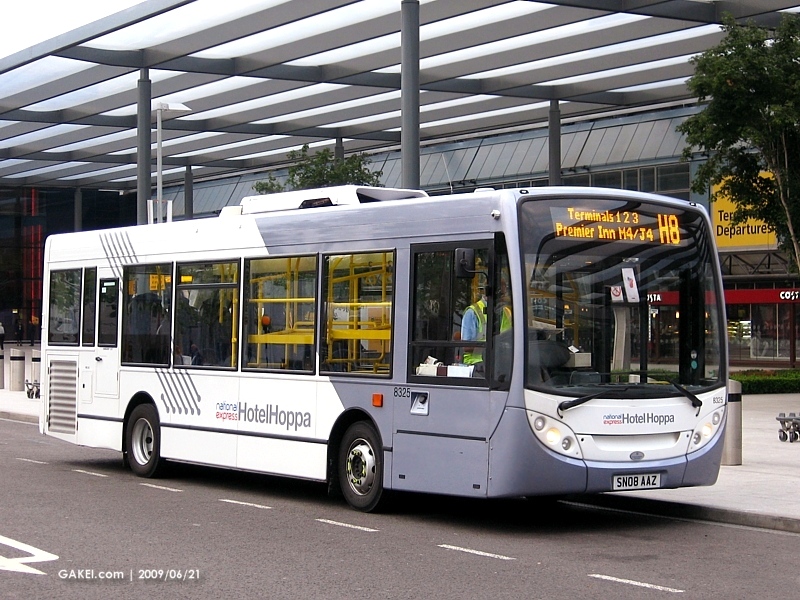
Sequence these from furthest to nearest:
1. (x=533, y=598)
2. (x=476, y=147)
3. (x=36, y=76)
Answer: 1. (x=476, y=147)
2. (x=36, y=76)
3. (x=533, y=598)

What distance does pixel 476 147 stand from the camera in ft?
151

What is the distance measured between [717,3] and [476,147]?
838 inches

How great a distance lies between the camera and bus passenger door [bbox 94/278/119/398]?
15.6 m

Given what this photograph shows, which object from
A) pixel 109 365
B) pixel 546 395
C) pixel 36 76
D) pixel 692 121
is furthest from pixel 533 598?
pixel 36 76

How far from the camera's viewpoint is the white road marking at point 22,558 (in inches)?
344

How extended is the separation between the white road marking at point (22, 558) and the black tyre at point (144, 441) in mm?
4755

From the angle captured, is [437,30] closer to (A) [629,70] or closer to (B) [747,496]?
(A) [629,70]

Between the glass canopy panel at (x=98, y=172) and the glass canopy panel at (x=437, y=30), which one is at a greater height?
the glass canopy panel at (x=98, y=172)

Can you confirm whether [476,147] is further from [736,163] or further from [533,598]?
[533,598]

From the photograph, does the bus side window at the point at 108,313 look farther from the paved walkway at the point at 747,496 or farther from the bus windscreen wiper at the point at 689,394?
the bus windscreen wiper at the point at 689,394

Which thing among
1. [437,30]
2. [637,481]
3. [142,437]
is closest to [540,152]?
[437,30]

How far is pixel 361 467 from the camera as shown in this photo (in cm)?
1206

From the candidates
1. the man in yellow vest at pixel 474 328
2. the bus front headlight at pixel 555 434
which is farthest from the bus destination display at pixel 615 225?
the bus front headlight at pixel 555 434

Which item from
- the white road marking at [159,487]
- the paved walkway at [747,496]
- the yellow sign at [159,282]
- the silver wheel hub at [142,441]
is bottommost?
the white road marking at [159,487]
